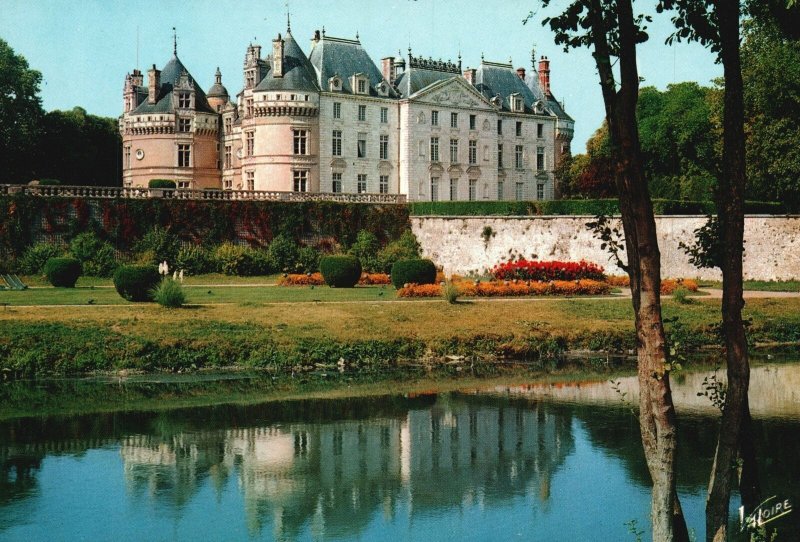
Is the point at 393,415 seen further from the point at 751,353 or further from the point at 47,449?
the point at 751,353

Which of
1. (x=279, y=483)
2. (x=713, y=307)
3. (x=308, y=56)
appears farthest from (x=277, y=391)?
(x=308, y=56)

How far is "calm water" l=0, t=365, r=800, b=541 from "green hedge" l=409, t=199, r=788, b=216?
63.0 feet

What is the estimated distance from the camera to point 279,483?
12.0 meters

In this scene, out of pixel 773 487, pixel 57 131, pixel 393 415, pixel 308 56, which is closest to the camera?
pixel 773 487

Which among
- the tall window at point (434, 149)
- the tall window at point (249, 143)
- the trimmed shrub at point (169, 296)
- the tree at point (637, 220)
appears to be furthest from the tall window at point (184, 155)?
the tree at point (637, 220)

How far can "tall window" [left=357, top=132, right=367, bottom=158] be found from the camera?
44781mm

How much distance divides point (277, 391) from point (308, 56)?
29220 millimetres

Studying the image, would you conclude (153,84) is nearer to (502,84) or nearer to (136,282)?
(502,84)

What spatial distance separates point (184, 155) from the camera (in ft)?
150

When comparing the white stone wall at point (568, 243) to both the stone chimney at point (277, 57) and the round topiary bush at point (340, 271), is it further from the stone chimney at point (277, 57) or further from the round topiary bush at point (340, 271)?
the stone chimney at point (277, 57)

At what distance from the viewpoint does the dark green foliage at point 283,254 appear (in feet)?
127

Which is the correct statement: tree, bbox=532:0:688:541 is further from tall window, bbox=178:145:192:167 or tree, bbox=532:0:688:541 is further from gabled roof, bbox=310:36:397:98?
tall window, bbox=178:145:192:167

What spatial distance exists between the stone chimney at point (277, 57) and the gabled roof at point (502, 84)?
11.0 m

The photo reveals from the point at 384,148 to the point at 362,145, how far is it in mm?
1159
